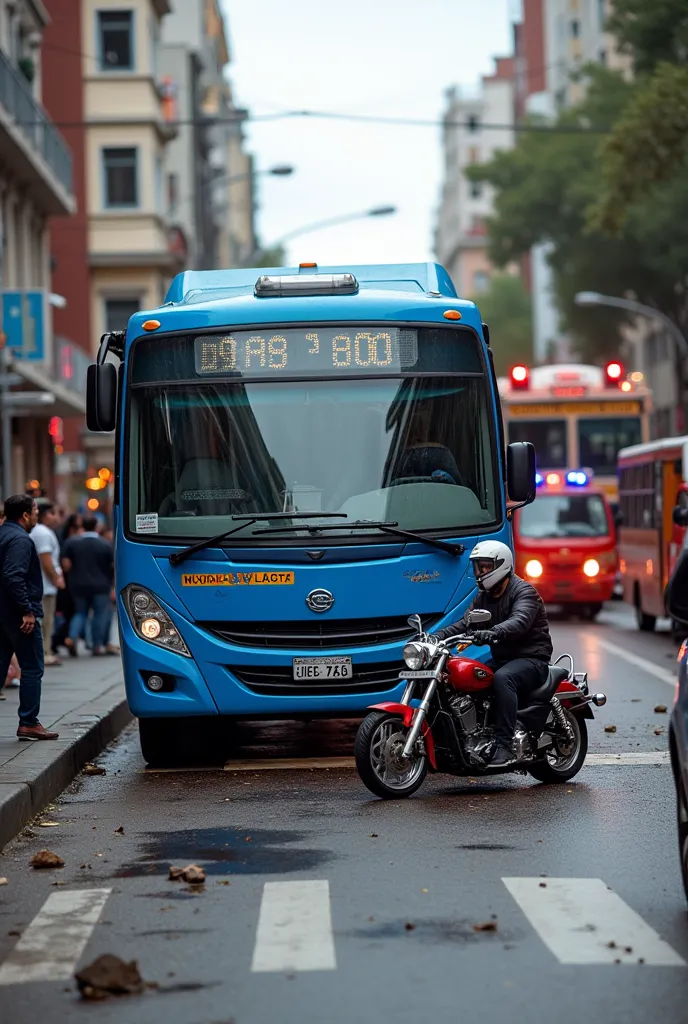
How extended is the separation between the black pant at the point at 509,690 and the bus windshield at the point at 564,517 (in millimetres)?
20198

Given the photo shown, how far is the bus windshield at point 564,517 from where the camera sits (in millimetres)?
32188

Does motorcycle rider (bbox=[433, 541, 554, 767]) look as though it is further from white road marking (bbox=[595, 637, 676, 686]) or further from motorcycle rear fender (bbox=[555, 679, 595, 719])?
white road marking (bbox=[595, 637, 676, 686])

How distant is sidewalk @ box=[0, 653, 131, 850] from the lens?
35.9 ft

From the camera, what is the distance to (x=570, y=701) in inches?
477

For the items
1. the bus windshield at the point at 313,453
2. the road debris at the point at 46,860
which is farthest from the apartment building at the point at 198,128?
the road debris at the point at 46,860

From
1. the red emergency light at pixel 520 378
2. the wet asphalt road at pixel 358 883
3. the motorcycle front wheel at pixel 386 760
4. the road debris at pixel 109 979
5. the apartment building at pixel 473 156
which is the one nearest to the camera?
the wet asphalt road at pixel 358 883

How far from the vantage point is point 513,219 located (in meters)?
60.9

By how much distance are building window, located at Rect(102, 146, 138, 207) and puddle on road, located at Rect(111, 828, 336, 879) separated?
157ft

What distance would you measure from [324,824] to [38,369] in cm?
2920

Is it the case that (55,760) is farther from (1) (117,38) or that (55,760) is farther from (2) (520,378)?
(1) (117,38)

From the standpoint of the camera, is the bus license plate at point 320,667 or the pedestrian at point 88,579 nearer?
the bus license plate at point 320,667

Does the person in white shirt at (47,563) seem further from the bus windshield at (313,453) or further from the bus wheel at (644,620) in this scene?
the bus wheel at (644,620)

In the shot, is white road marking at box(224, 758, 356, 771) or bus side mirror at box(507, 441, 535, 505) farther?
white road marking at box(224, 758, 356, 771)

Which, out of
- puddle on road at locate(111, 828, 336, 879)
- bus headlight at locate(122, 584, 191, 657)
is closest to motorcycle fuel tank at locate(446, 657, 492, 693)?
puddle on road at locate(111, 828, 336, 879)
